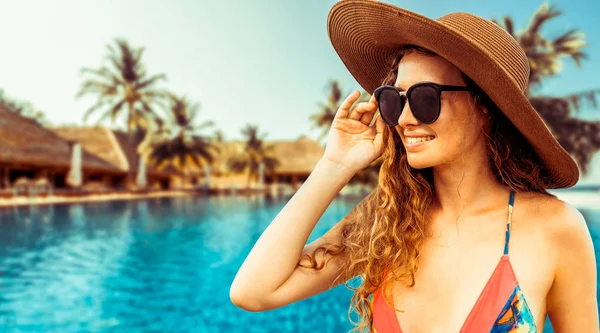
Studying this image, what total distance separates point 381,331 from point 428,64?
2.51 ft

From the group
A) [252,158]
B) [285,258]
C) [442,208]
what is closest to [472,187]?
[442,208]

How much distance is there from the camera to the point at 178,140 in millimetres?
30484

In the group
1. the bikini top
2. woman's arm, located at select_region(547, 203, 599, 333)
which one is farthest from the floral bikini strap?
woman's arm, located at select_region(547, 203, 599, 333)

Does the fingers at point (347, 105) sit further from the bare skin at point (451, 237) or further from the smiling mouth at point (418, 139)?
the smiling mouth at point (418, 139)

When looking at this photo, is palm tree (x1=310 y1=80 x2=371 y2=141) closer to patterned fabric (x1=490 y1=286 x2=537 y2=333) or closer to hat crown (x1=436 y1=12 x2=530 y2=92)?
hat crown (x1=436 y1=12 x2=530 y2=92)

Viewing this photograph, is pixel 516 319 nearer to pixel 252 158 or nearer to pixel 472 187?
pixel 472 187

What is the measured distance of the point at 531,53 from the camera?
684 inches

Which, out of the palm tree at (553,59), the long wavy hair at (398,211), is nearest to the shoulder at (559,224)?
the long wavy hair at (398,211)

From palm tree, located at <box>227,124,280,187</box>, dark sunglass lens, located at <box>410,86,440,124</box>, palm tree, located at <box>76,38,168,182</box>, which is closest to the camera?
dark sunglass lens, located at <box>410,86,440,124</box>

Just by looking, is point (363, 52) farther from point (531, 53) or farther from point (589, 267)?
point (531, 53)

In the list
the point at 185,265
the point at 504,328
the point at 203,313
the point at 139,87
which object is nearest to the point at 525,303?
the point at 504,328

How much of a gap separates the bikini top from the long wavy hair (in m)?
0.20

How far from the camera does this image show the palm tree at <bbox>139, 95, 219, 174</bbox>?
29.6 metres

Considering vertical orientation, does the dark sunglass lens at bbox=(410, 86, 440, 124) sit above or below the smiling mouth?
above
